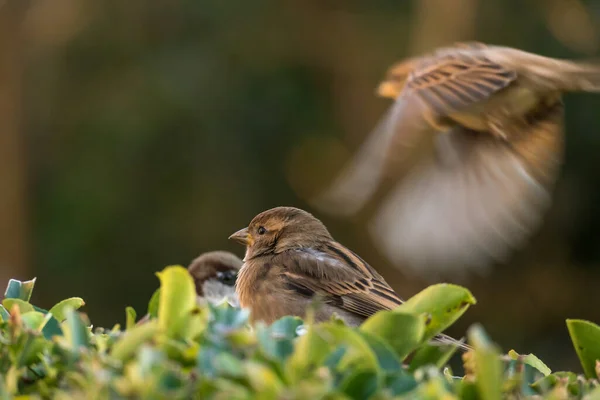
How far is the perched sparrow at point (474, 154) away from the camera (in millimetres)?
3865

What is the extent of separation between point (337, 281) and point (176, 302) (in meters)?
1.89

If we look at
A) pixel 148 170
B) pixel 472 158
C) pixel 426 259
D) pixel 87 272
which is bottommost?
pixel 87 272

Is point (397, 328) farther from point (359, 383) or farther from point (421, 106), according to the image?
point (421, 106)

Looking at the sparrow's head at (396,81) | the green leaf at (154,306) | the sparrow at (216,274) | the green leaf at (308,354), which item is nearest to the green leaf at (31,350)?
the green leaf at (154,306)

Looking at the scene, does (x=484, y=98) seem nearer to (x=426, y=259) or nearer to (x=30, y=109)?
(x=426, y=259)

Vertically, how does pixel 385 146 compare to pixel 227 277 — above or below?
above

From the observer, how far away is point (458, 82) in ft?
13.0

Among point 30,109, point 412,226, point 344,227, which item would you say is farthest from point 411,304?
point 30,109

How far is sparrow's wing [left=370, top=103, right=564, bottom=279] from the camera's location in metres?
3.86

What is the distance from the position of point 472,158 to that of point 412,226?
349 mm

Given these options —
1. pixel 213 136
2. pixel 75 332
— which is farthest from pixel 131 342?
pixel 213 136

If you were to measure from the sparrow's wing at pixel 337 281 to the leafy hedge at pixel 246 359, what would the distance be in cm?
157

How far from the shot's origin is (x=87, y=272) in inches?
408

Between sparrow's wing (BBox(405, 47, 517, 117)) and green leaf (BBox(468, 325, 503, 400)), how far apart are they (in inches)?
89.4
